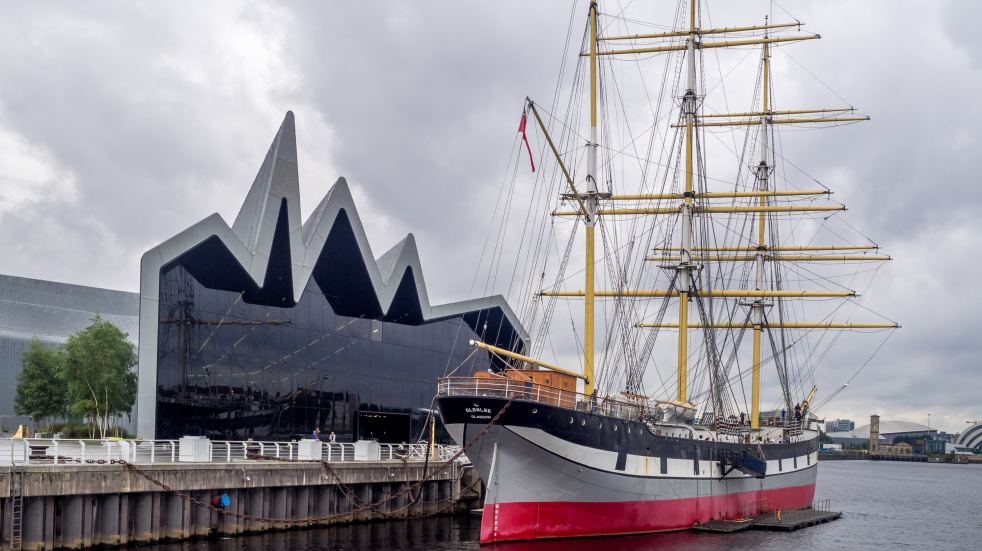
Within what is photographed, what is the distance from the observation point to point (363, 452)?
41.6 meters

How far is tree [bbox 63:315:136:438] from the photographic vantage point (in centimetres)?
5384

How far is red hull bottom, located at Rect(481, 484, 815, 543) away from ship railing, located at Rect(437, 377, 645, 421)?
3528 mm

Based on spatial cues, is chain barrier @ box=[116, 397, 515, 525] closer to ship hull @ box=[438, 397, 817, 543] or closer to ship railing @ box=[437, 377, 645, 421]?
ship hull @ box=[438, 397, 817, 543]

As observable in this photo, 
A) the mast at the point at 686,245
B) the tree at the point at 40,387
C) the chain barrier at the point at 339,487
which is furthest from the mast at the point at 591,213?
the tree at the point at 40,387

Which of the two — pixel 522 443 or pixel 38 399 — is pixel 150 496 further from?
pixel 38 399

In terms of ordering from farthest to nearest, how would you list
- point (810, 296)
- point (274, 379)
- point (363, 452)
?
point (810, 296)
point (274, 379)
point (363, 452)

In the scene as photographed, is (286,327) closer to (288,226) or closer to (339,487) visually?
(288,226)

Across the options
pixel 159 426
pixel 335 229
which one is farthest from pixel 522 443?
pixel 335 229

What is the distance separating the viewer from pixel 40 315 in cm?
6681

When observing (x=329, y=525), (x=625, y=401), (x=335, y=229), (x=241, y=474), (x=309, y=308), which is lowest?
(x=329, y=525)

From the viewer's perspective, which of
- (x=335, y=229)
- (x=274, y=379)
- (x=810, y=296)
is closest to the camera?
(x=274, y=379)

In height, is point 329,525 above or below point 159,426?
below

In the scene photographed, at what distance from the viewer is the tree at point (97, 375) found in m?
53.8

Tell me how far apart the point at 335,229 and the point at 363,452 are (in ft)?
50.6
